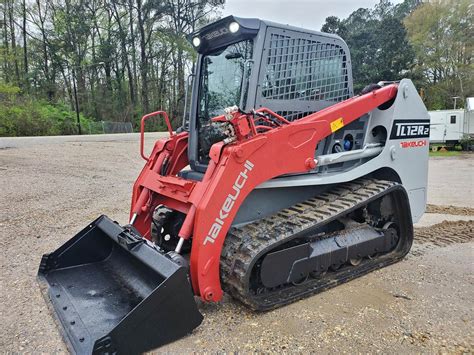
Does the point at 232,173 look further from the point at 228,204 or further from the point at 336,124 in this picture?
the point at 336,124

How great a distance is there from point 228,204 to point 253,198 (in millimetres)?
478

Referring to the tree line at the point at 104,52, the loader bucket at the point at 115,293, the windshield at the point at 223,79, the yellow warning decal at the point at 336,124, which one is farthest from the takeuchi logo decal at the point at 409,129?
the tree line at the point at 104,52

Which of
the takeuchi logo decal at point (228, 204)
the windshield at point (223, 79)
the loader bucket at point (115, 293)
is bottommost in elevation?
the loader bucket at point (115, 293)

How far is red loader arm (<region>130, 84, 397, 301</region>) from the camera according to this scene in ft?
9.19

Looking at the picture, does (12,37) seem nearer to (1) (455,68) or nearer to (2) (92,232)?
(2) (92,232)

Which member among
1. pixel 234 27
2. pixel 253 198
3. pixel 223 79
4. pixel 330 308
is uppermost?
pixel 234 27

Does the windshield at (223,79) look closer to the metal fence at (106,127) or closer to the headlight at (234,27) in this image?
the headlight at (234,27)

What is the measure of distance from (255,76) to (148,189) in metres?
1.54

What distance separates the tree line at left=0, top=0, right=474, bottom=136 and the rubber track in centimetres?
2612

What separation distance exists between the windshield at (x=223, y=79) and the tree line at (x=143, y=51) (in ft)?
83.5

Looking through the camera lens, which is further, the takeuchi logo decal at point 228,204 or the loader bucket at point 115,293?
the takeuchi logo decal at point 228,204

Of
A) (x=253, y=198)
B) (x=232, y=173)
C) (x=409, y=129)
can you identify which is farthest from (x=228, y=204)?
(x=409, y=129)

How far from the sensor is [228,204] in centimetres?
287

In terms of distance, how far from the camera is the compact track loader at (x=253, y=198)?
277cm
